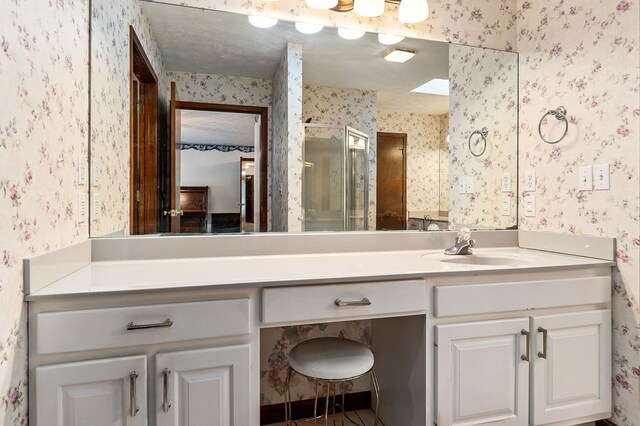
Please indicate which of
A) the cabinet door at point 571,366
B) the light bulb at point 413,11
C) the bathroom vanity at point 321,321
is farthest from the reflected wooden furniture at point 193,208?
the cabinet door at point 571,366

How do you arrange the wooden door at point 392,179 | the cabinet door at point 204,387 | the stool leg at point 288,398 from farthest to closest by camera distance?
the wooden door at point 392,179
the stool leg at point 288,398
the cabinet door at point 204,387

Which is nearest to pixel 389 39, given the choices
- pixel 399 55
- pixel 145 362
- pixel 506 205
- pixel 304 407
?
pixel 399 55

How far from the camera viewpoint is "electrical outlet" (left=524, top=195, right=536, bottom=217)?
2.01 meters

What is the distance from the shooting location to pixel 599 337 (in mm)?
1570

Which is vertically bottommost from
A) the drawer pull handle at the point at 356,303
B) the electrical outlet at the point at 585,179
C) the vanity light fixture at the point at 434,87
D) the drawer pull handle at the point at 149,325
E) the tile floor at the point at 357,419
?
the tile floor at the point at 357,419

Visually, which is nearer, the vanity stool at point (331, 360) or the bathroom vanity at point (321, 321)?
the bathroom vanity at point (321, 321)

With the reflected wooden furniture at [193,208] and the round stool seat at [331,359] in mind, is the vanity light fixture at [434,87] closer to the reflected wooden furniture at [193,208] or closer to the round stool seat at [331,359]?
the reflected wooden furniture at [193,208]

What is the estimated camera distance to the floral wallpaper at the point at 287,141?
6.04 feet

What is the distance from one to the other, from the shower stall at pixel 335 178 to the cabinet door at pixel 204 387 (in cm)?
80

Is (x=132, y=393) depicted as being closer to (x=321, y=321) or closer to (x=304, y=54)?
(x=321, y=321)

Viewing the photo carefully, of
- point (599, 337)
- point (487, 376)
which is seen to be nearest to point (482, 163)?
point (599, 337)

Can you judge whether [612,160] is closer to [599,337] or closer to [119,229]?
[599,337]

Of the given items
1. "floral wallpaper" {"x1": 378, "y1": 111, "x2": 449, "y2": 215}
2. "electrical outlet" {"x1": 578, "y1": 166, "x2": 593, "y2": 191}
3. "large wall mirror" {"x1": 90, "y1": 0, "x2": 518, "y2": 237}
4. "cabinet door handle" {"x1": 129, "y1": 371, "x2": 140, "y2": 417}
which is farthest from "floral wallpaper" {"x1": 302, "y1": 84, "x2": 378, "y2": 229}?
"cabinet door handle" {"x1": 129, "y1": 371, "x2": 140, "y2": 417}

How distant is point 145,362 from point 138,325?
12 centimetres
